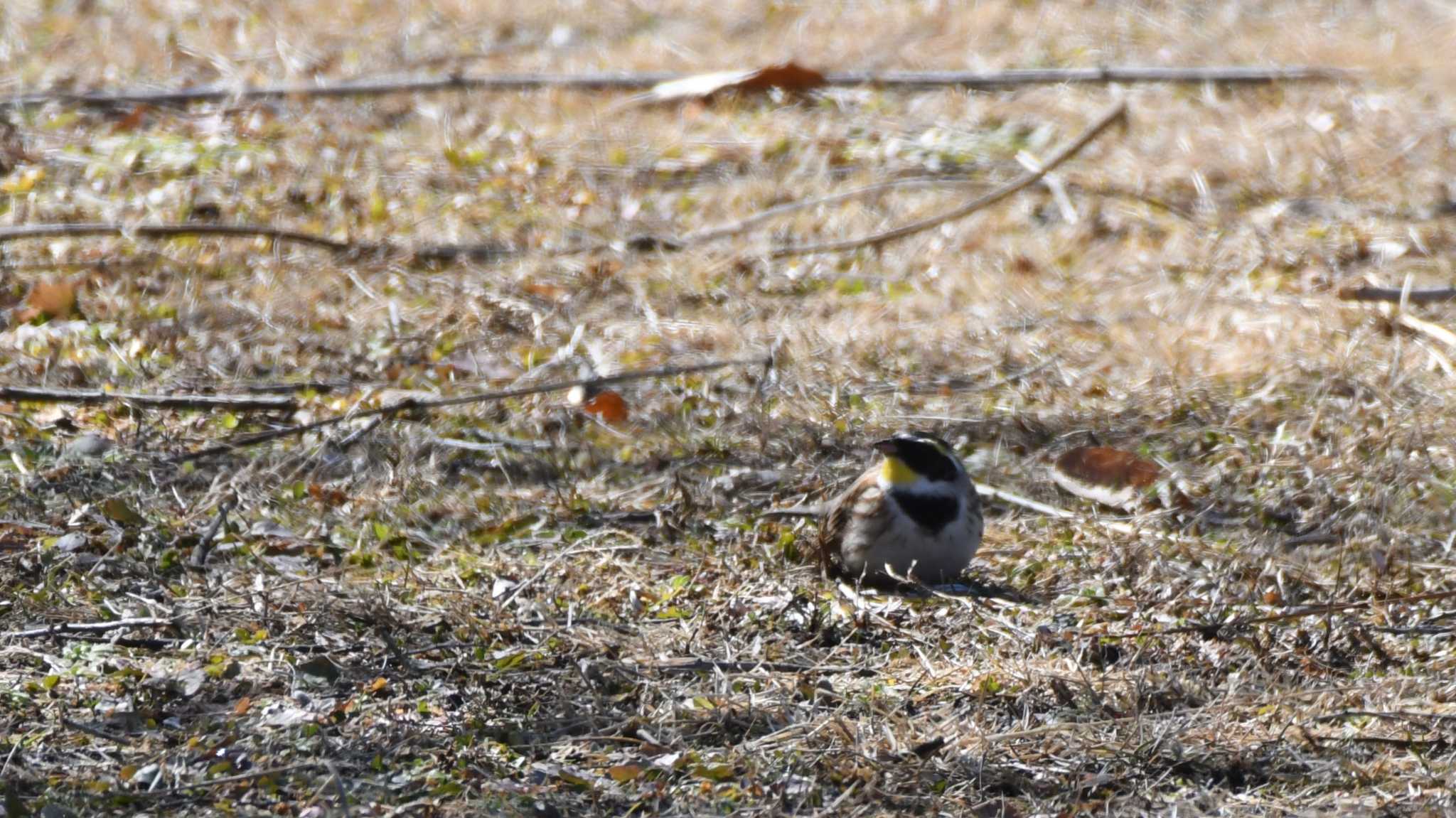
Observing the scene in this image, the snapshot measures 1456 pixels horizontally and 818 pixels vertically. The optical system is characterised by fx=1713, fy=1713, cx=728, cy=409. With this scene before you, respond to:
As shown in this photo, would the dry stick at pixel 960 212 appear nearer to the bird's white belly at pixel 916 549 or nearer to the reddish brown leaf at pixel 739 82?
the reddish brown leaf at pixel 739 82

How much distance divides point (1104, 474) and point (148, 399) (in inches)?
134

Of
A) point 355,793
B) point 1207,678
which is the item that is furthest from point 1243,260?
point 355,793

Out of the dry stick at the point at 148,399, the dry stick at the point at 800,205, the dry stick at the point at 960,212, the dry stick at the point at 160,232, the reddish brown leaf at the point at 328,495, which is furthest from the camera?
the dry stick at the point at 800,205

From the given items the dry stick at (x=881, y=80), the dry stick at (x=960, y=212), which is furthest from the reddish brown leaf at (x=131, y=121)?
the dry stick at (x=960, y=212)

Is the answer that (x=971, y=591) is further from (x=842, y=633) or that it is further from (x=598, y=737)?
(x=598, y=737)

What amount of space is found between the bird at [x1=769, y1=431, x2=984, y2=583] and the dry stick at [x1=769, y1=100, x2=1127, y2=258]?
2923 mm

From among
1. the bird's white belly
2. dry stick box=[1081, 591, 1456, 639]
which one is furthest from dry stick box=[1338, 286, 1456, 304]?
the bird's white belly

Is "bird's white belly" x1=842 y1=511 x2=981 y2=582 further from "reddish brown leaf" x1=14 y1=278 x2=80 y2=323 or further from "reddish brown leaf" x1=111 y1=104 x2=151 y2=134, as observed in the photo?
"reddish brown leaf" x1=111 y1=104 x2=151 y2=134

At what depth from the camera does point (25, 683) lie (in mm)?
4324

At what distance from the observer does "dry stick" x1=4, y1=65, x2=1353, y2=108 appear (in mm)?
9820

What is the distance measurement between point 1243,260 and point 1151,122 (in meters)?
2.00

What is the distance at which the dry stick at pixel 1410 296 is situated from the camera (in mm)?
7352

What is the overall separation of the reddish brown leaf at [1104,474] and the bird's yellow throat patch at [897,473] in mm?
822

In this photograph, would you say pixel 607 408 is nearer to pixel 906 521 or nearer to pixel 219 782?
pixel 906 521
